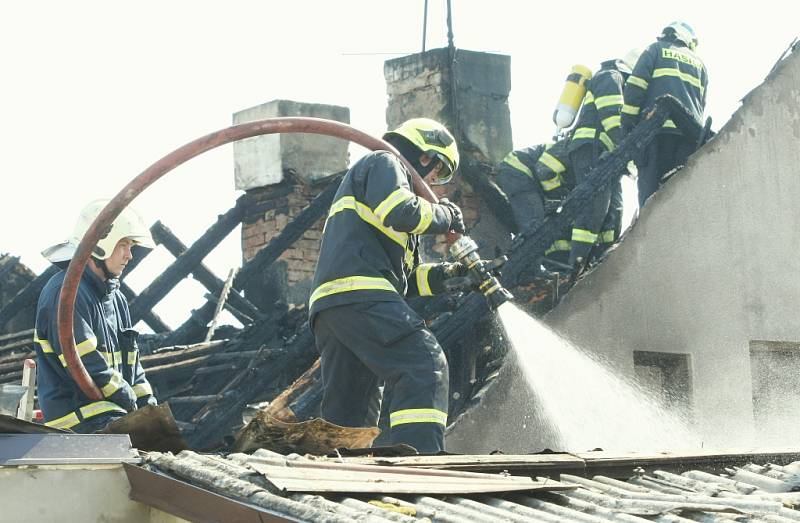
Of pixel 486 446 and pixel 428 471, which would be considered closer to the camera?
pixel 428 471

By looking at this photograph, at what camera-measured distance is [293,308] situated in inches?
393

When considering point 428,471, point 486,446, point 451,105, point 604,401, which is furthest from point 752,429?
point 428,471

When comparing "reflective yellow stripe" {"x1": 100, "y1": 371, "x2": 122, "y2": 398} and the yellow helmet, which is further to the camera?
the yellow helmet

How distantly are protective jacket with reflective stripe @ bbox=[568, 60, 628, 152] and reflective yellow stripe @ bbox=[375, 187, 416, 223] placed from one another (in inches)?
175

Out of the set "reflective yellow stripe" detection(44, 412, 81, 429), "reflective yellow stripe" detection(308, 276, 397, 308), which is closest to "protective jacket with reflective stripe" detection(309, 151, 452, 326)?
"reflective yellow stripe" detection(308, 276, 397, 308)

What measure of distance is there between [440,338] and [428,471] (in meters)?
4.70

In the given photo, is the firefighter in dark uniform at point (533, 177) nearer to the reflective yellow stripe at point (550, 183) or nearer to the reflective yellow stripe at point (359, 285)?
the reflective yellow stripe at point (550, 183)

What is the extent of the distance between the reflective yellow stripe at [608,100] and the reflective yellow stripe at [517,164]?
83cm

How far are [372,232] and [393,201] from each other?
0.31 meters

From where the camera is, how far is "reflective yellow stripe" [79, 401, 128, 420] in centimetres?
597

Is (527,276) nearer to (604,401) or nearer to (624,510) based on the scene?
(604,401)

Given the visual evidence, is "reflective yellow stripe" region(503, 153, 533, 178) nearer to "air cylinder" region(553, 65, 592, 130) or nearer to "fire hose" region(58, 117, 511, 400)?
"air cylinder" region(553, 65, 592, 130)

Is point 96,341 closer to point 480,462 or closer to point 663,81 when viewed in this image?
point 480,462

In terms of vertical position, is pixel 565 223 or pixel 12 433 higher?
pixel 565 223
